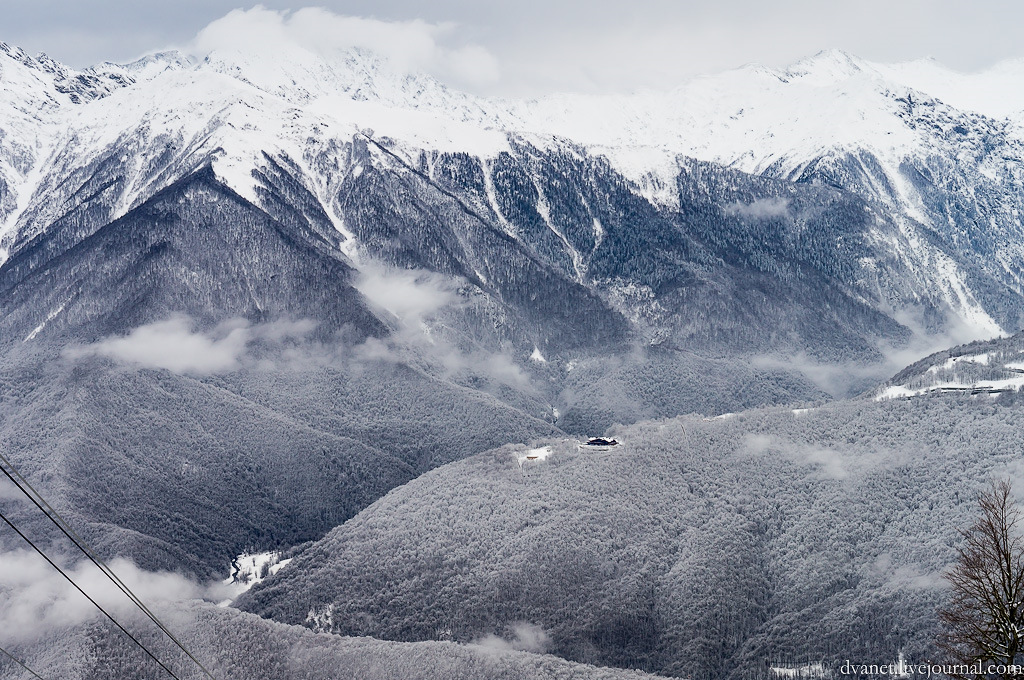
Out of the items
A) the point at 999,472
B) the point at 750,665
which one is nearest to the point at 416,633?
the point at 750,665

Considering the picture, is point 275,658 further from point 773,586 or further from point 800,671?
point 773,586

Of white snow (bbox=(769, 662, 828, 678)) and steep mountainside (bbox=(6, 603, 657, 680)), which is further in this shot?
white snow (bbox=(769, 662, 828, 678))

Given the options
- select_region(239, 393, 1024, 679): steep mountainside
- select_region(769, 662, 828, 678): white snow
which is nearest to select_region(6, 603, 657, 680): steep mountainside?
select_region(239, 393, 1024, 679): steep mountainside

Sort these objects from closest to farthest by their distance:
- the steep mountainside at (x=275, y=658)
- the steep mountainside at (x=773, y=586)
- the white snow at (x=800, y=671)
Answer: the steep mountainside at (x=275, y=658)
the white snow at (x=800, y=671)
the steep mountainside at (x=773, y=586)

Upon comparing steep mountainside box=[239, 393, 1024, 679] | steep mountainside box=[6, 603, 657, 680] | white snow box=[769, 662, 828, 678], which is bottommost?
white snow box=[769, 662, 828, 678]

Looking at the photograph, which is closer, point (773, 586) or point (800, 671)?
point (800, 671)

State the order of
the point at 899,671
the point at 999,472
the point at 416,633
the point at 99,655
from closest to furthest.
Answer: the point at 899,671, the point at 99,655, the point at 999,472, the point at 416,633

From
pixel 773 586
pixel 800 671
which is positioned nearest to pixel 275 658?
pixel 800 671

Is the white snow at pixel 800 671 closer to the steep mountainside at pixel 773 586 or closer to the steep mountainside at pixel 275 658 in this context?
the steep mountainside at pixel 773 586

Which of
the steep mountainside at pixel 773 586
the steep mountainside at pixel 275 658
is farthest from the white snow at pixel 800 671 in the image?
the steep mountainside at pixel 275 658

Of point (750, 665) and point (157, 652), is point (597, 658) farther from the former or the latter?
point (157, 652)

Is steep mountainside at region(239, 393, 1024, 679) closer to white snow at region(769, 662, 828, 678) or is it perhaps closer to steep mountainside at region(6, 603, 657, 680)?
white snow at region(769, 662, 828, 678)
